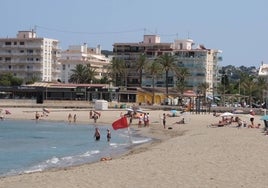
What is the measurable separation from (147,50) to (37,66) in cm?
2662

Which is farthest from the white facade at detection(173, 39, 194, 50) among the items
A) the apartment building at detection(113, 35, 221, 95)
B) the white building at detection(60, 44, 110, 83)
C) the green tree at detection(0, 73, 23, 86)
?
the green tree at detection(0, 73, 23, 86)

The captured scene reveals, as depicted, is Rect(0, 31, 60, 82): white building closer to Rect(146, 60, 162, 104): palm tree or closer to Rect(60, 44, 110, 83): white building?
Rect(60, 44, 110, 83): white building

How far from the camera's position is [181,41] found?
15038cm

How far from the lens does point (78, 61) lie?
159 meters

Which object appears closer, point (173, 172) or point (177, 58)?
point (173, 172)

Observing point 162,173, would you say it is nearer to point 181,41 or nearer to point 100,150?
point 100,150

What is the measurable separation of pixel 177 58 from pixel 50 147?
326 ft

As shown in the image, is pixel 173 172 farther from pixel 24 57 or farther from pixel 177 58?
pixel 24 57

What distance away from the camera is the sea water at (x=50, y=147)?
29456 mm

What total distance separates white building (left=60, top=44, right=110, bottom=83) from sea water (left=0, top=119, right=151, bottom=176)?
92.1m

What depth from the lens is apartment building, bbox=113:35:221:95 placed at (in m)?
138

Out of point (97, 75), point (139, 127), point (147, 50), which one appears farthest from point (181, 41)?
point (139, 127)

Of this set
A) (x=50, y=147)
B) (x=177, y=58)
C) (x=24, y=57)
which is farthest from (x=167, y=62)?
(x=50, y=147)

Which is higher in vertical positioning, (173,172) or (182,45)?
(182,45)
